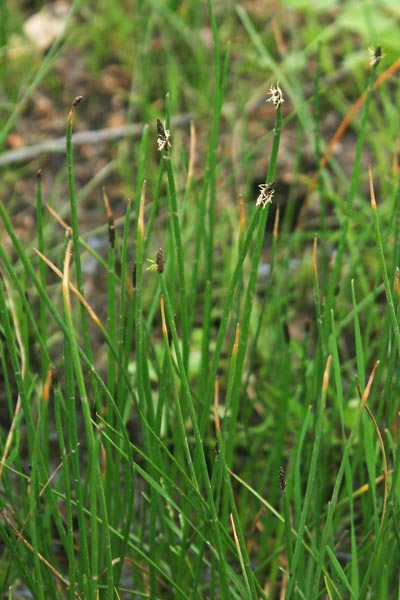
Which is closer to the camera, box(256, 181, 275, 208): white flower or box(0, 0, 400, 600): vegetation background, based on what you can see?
box(256, 181, 275, 208): white flower

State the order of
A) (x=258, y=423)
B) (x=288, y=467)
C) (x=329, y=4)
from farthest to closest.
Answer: (x=329, y=4) < (x=258, y=423) < (x=288, y=467)

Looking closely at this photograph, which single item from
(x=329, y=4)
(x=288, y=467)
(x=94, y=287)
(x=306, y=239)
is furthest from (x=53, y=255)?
(x=329, y=4)

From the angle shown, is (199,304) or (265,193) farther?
(199,304)

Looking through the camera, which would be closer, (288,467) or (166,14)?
(288,467)

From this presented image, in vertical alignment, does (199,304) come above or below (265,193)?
below

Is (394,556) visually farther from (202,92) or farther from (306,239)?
(202,92)

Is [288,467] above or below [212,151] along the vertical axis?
below

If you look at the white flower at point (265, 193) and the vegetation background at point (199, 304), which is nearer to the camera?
the white flower at point (265, 193)

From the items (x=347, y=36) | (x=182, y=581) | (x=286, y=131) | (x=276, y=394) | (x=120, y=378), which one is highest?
(x=347, y=36)
